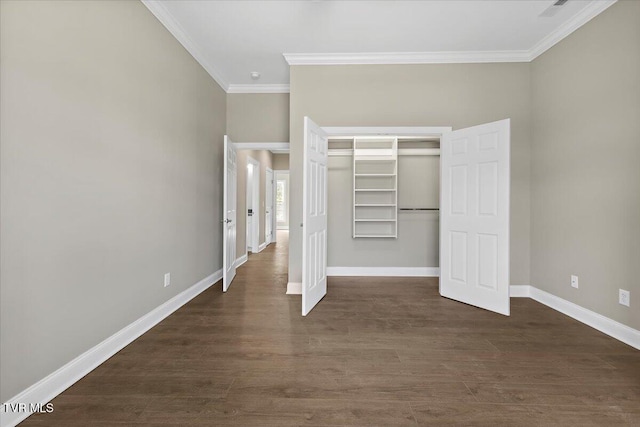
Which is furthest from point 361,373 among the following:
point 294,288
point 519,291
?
point 519,291

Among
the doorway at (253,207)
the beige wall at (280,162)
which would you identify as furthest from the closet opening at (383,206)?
the beige wall at (280,162)

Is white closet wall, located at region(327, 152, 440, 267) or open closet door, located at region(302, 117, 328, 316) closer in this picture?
open closet door, located at region(302, 117, 328, 316)

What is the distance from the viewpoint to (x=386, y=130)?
399cm

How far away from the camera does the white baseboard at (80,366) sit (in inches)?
63.8

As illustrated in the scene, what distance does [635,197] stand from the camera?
2533 millimetres

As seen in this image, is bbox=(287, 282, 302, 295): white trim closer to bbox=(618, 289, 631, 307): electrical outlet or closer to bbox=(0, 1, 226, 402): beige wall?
bbox=(0, 1, 226, 402): beige wall

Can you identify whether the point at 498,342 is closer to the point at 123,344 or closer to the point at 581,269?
the point at 581,269

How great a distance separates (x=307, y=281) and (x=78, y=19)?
272cm

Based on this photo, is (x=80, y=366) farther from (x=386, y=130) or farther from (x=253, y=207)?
(x=253, y=207)

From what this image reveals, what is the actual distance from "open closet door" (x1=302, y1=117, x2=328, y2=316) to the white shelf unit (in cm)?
122

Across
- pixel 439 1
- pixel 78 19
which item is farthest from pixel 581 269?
pixel 78 19

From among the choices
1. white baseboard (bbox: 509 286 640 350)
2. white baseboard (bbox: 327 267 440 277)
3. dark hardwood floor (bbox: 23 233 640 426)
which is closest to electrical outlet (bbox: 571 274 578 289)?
white baseboard (bbox: 509 286 640 350)

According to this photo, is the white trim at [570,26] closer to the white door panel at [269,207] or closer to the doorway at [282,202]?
the white door panel at [269,207]

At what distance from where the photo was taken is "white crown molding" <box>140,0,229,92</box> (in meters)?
2.84
